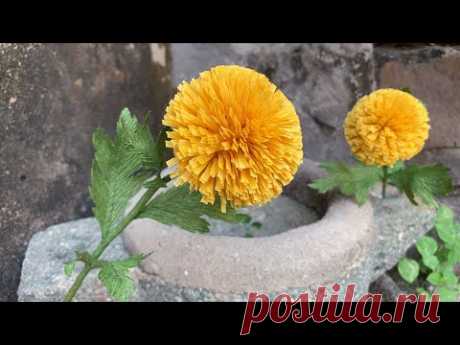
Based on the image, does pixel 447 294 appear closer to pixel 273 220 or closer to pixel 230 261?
pixel 273 220

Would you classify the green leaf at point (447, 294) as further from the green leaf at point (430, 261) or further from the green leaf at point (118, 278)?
the green leaf at point (118, 278)

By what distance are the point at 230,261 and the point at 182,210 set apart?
0.54 ft

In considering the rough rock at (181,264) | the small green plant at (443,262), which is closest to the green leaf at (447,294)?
the small green plant at (443,262)

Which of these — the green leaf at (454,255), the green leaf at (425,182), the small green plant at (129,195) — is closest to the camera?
the small green plant at (129,195)

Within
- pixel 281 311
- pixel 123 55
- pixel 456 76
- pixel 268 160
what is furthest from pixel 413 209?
pixel 123 55

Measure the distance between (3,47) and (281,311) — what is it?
2.03 ft

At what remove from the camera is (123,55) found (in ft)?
3.74

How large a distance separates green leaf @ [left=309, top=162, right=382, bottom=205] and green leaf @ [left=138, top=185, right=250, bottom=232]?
317 millimetres

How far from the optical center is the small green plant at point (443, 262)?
3.37 ft

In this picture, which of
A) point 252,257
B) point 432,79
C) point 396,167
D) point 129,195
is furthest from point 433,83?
point 129,195

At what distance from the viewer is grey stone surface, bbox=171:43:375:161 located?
3.66ft

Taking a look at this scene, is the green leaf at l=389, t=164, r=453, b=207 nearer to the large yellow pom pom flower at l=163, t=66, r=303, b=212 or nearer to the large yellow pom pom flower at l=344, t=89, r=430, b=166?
the large yellow pom pom flower at l=344, t=89, r=430, b=166

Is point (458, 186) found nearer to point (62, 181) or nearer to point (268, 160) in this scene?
point (268, 160)

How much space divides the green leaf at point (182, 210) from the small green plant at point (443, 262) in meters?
0.48
